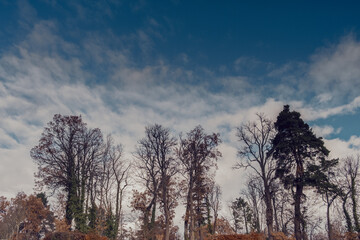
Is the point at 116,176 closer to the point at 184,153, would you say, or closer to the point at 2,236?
the point at 184,153

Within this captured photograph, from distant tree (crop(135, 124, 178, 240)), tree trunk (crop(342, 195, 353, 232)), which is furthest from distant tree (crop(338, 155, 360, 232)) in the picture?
distant tree (crop(135, 124, 178, 240))

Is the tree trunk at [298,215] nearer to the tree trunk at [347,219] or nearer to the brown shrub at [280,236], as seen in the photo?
the brown shrub at [280,236]

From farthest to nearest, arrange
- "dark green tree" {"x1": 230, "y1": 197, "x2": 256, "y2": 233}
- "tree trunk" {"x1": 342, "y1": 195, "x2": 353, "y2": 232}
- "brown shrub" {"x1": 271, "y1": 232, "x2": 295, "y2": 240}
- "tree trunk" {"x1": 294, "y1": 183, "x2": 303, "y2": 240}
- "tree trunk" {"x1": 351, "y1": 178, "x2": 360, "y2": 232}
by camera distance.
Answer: "dark green tree" {"x1": 230, "y1": 197, "x2": 256, "y2": 233} → "tree trunk" {"x1": 342, "y1": 195, "x2": 353, "y2": 232} → "tree trunk" {"x1": 351, "y1": 178, "x2": 360, "y2": 232} → "tree trunk" {"x1": 294, "y1": 183, "x2": 303, "y2": 240} → "brown shrub" {"x1": 271, "y1": 232, "x2": 295, "y2": 240}

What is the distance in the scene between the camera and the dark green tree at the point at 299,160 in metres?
23.1

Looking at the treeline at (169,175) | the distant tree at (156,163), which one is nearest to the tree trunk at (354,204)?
the treeline at (169,175)

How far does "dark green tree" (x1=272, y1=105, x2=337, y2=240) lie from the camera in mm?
23119

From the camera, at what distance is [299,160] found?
24.3 metres

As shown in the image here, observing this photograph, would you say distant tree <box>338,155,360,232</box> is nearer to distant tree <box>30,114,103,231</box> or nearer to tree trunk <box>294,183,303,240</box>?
tree trunk <box>294,183,303,240</box>

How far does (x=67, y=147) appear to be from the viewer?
2759 centimetres

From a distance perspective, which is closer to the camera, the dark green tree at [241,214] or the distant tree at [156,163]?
the distant tree at [156,163]

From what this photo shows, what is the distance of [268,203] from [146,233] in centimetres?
1528

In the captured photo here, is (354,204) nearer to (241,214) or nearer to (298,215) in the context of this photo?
(298,215)

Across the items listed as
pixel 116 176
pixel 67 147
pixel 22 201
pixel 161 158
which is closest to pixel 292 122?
pixel 161 158

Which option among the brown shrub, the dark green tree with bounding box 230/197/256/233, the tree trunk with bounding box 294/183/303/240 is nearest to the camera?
the brown shrub
